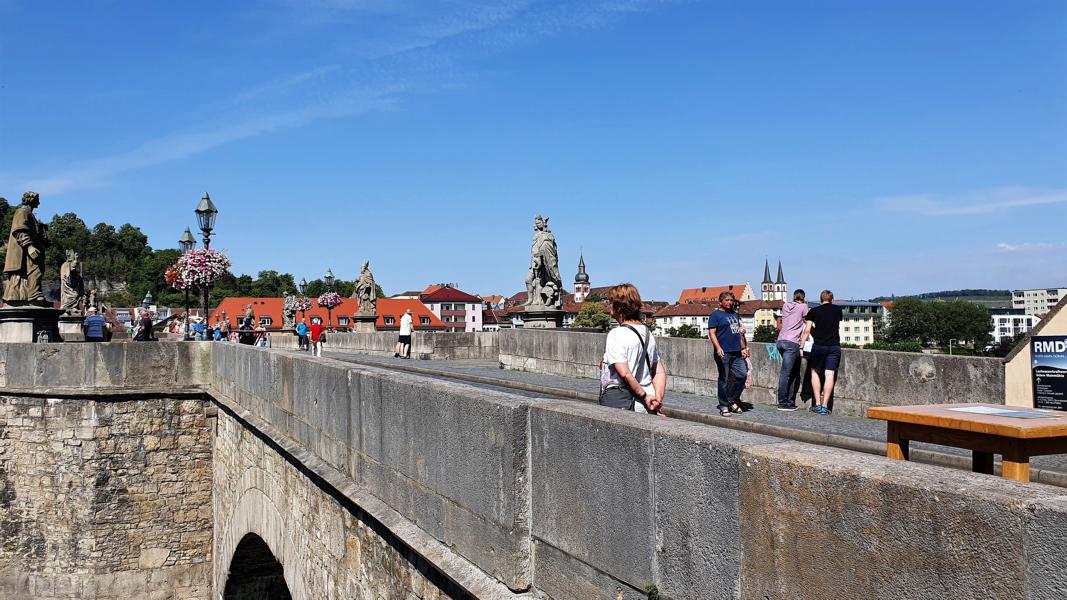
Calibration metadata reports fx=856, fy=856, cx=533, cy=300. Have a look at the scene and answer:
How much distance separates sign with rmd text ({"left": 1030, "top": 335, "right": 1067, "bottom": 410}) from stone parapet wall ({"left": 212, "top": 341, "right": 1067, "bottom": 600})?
5.64 meters

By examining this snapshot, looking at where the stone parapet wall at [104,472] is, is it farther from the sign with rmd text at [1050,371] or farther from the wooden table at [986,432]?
the wooden table at [986,432]

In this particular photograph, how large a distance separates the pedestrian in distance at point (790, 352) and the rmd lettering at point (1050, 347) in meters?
2.84

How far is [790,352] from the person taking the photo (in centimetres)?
1022

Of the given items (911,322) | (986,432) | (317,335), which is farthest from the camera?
(911,322)

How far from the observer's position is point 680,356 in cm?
1270

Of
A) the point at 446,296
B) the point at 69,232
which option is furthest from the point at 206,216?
the point at 69,232

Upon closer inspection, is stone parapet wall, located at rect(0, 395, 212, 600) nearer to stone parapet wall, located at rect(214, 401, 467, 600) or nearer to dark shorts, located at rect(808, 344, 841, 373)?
stone parapet wall, located at rect(214, 401, 467, 600)

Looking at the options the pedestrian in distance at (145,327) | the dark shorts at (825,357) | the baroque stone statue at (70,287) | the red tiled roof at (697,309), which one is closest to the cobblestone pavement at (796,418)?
the dark shorts at (825,357)

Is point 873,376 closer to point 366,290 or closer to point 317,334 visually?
Answer: point 317,334

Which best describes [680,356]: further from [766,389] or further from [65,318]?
[65,318]

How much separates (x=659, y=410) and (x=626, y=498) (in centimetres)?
194

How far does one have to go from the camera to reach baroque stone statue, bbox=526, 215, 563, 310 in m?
20.9

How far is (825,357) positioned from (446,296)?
139094 mm

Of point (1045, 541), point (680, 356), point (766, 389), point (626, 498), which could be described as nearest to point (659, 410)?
point (626, 498)
